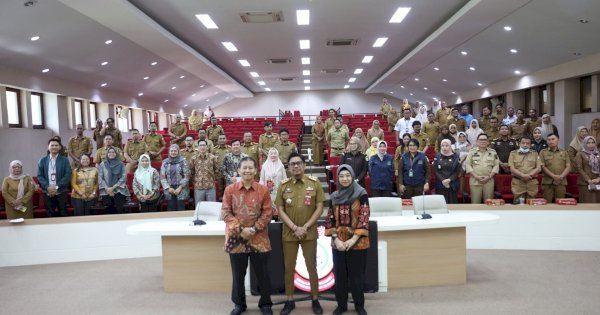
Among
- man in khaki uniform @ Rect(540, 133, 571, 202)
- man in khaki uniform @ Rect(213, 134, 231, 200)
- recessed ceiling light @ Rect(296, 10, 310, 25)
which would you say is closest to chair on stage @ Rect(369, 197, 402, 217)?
man in khaki uniform @ Rect(213, 134, 231, 200)

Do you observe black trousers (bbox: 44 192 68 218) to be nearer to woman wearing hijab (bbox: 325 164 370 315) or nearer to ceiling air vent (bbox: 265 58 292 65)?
woman wearing hijab (bbox: 325 164 370 315)

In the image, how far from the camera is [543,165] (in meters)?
6.62

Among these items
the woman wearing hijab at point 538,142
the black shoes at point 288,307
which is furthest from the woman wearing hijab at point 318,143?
the black shoes at point 288,307

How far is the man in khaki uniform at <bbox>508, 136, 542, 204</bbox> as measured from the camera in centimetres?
655

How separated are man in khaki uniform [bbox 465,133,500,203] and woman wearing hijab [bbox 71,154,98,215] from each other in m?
5.59

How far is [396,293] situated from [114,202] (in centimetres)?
454

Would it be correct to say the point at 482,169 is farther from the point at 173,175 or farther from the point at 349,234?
the point at 173,175

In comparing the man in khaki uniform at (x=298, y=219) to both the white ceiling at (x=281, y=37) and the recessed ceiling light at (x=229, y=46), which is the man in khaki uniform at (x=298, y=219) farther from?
Result: the recessed ceiling light at (x=229, y=46)

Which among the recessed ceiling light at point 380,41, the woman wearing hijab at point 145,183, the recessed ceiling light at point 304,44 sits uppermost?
the recessed ceiling light at point 380,41

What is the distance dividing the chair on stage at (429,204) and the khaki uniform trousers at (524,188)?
6.76 feet

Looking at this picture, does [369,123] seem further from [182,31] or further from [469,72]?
[182,31]

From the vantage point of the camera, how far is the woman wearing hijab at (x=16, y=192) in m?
6.41

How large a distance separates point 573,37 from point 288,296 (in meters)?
10.2

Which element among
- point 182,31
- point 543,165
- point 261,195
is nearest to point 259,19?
point 182,31
